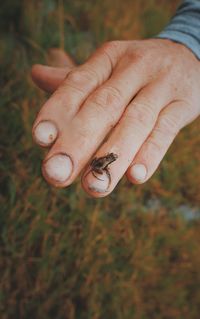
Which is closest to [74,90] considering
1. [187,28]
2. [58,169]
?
[58,169]

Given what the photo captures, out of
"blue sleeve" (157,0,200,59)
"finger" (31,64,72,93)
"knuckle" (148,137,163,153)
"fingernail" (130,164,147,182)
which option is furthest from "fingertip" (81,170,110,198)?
"blue sleeve" (157,0,200,59)

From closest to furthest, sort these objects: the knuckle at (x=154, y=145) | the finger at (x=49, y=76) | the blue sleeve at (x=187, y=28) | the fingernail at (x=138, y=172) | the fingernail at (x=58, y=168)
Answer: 1. the fingernail at (x=58, y=168)
2. the fingernail at (x=138, y=172)
3. the knuckle at (x=154, y=145)
4. the finger at (x=49, y=76)
5. the blue sleeve at (x=187, y=28)

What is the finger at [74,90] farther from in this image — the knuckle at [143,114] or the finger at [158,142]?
the finger at [158,142]

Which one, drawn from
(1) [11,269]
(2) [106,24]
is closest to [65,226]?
(1) [11,269]

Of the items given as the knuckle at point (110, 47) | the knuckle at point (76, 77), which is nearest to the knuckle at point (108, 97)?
the knuckle at point (76, 77)

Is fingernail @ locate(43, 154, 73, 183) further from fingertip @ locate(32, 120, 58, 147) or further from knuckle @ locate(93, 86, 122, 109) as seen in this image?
knuckle @ locate(93, 86, 122, 109)

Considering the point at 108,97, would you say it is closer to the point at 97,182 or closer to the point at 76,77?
the point at 76,77

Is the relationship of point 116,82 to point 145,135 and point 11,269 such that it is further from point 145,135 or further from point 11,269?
point 11,269
